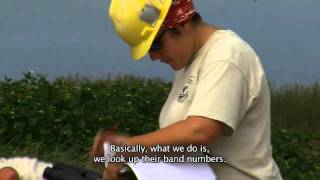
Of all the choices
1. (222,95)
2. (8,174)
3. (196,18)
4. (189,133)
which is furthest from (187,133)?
(8,174)

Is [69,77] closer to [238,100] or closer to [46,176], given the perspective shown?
[46,176]

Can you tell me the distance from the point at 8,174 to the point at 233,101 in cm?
89

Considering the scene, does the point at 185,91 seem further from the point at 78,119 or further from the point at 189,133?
the point at 78,119

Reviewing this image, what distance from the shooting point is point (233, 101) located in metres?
2.21

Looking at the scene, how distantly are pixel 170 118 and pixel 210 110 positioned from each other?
236mm

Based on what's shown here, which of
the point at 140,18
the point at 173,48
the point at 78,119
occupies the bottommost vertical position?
the point at 173,48

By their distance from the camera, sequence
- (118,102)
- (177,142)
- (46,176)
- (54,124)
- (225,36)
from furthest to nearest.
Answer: (118,102)
(54,124)
(46,176)
(225,36)
(177,142)

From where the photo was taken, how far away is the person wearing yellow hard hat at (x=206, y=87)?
7.16 ft

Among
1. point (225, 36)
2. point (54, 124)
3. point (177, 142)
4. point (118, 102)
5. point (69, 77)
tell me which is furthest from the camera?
point (69, 77)

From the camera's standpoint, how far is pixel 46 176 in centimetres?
272

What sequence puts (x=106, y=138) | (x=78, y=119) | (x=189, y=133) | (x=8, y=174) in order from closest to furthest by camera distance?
(x=189, y=133)
(x=106, y=138)
(x=8, y=174)
(x=78, y=119)

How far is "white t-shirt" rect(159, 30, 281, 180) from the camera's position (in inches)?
87.1

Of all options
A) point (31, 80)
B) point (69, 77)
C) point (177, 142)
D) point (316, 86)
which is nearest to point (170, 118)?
point (177, 142)

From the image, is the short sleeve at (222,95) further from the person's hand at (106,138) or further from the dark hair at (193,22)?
the person's hand at (106,138)
